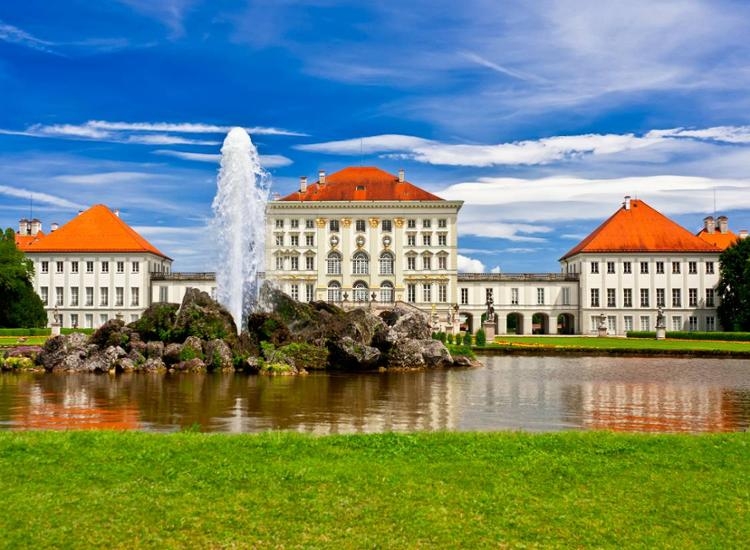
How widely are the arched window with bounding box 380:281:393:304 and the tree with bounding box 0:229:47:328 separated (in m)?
32.7

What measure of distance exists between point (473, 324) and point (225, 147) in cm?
4491

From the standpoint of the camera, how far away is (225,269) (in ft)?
111

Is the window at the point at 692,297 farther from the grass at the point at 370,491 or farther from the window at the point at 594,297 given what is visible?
the grass at the point at 370,491

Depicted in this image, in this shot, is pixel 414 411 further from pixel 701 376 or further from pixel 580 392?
pixel 701 376

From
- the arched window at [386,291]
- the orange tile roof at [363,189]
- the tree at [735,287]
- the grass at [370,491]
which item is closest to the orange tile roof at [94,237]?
the orange tile roof at [363,189]

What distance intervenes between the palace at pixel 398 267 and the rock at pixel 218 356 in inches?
1772

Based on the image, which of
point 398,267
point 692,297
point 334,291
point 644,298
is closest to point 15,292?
point 334,291

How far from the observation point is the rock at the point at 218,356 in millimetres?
26938

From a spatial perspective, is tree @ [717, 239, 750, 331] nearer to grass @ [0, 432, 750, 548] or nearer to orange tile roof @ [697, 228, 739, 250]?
orange tile roof @ [697, 228, 739, 250]

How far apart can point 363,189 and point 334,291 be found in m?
11.3

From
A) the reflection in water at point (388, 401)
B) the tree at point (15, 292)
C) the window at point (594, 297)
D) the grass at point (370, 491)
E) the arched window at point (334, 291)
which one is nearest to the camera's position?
the grass at point (370, 491)

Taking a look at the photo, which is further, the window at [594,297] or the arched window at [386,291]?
the arched window at [386,291]

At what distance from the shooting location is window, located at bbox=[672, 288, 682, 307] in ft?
236

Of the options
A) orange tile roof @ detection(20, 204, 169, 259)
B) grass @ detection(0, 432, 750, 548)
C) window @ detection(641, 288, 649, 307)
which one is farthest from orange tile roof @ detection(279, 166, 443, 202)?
grass @ detection(0, 432, 750, 548)
